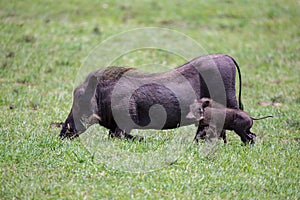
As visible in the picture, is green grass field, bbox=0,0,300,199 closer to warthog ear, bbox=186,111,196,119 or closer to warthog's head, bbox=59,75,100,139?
warthog's head, bbox=59,75,100,139

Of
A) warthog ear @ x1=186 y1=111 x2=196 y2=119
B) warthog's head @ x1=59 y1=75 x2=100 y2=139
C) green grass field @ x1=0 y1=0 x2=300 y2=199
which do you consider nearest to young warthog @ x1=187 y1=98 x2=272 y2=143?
warthog ear @ x1=186 y1=111 x2=196 y2=119

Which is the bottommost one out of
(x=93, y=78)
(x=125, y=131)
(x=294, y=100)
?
(x=294, y=100)

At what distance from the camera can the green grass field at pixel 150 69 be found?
15.4 feet

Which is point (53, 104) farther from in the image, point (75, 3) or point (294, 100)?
point (75, 3)

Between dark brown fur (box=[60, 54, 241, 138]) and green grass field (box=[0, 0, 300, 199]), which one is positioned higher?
dark brown fur (box=[60, 54, 241, 138])

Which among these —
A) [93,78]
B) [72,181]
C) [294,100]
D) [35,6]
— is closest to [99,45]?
[35,6]

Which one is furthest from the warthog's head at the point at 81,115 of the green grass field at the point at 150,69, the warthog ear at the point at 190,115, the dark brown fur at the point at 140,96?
the warthog ear at the point at 190,115

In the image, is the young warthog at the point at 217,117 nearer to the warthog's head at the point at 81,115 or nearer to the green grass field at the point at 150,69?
the green grass field at the point at 150,69

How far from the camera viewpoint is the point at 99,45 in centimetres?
1113

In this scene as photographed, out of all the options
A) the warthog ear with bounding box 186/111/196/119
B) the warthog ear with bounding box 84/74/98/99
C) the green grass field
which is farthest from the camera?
the warthog ear with bounding box 84/74/98/99

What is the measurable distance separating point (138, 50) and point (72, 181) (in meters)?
6.74

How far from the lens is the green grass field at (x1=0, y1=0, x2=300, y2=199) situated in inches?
185

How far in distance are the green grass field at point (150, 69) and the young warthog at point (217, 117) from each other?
226 mm

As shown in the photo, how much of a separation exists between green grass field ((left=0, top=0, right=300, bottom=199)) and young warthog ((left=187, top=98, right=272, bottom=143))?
23cm
